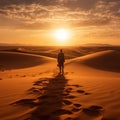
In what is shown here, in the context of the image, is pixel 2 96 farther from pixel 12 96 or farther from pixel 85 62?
pixel 85 62

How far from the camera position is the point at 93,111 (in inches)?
239

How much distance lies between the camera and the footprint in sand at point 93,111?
5879 mm

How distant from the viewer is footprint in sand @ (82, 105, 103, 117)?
19.3 ft

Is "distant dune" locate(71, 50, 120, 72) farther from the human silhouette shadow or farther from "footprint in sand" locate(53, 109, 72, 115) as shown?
"footprint in sand" locate(53, 109, 72, 115)

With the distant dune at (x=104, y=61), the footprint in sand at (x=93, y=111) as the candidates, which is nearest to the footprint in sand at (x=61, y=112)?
the footprint in sand at (x=93, y=111)

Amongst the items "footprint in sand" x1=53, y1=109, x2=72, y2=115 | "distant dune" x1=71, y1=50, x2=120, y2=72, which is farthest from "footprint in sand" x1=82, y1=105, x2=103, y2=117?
"distant dune" x1=71, y1=50, x2=120, y2=72

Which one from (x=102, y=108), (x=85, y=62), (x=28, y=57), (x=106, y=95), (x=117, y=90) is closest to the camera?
(x=102, y=108)

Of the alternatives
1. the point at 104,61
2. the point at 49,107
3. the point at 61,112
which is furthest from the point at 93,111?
the point at 104,61

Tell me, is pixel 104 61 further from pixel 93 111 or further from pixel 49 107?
pixel 93 111

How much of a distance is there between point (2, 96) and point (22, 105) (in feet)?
4.50

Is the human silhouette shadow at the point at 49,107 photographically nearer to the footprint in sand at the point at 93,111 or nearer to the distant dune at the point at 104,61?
the footprint in sand at the point at 93,111

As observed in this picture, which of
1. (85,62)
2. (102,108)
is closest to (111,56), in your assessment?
(85,62)

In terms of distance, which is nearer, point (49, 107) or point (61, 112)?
point (61, 112)

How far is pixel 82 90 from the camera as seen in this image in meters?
8.71
